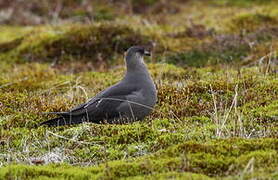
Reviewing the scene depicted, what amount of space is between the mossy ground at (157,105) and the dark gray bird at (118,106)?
0.16m

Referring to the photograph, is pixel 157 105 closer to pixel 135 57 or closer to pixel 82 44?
pixel 135 57

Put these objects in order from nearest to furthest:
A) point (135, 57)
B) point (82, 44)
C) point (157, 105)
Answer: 1. point (135, 57)
2. point (157, 105)
3. point (82, 44)

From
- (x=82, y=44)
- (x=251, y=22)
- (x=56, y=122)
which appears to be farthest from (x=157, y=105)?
(x=251, y=22)

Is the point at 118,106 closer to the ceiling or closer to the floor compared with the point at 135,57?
closer to the floor

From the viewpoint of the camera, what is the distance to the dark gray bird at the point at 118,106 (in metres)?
8.55

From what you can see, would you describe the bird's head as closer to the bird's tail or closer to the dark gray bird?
the dark gray bird

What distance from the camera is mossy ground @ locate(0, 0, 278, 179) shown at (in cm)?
650

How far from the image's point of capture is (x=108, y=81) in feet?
42.2

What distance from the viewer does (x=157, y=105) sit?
988 cm

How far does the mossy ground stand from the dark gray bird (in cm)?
16

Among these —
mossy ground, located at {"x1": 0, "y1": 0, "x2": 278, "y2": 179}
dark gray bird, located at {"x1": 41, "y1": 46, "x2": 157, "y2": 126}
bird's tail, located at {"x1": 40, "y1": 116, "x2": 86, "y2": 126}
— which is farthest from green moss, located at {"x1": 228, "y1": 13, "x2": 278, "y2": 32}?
bird's tail, located at {"x1": 40, "y1": 116, "x2": 86, "y2": 126}

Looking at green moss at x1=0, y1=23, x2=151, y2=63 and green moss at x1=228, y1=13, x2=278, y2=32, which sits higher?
green moss at x1=228, y1=13, x2=278, y2=32

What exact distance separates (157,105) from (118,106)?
4.68 ft

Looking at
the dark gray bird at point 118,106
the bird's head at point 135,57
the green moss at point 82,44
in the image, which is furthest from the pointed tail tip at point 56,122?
the green moss at point 82,44
